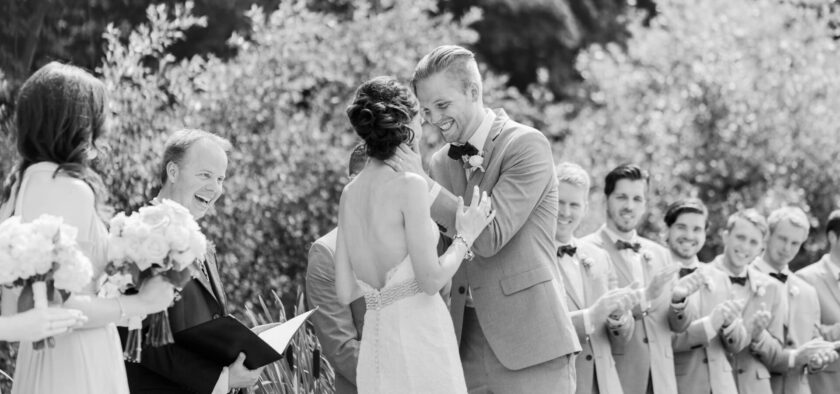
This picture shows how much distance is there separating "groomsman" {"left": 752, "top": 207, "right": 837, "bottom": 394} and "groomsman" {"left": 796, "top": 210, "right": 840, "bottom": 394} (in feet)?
0.54

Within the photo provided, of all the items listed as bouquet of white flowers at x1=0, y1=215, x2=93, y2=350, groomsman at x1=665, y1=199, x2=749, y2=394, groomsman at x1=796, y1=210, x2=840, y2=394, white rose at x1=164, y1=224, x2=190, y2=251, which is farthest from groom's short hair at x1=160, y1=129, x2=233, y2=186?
groomsman at x1=796, y1=210, x2=840, y2=394

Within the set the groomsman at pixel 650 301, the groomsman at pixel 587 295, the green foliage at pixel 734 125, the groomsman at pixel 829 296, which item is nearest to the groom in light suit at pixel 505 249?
the groomsman at pixel 587 295

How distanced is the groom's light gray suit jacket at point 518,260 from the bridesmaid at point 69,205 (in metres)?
1.56

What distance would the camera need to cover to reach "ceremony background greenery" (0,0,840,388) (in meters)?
9.00

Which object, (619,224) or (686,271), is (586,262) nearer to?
(619,224)

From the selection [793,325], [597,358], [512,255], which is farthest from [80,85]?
[793,325]

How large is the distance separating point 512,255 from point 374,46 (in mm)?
5568

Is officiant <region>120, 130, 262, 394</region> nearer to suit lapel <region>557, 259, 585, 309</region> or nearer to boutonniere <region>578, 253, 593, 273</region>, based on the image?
suit lapel <region>557, 259, 585, 309</region>

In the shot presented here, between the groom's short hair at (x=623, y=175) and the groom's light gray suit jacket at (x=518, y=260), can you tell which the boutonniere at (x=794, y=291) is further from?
the groom's light gray suit jacket at (x=518, y=260)

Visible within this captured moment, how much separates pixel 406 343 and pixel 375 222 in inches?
19.8

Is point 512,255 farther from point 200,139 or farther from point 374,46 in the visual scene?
point 374,46

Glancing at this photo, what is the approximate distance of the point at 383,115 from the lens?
4.73 meters

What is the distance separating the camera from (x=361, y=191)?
4.84 meters

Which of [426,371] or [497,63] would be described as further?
[497,63]
